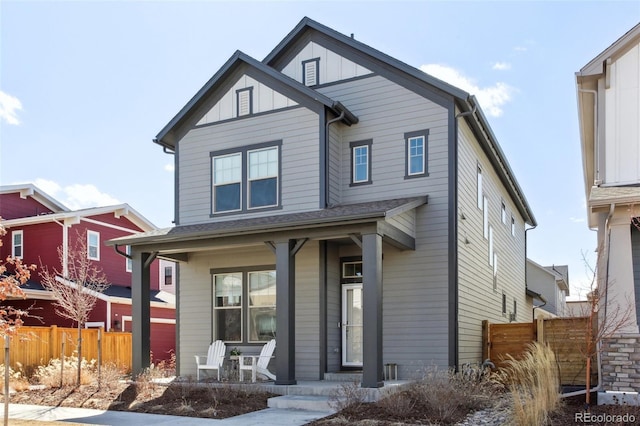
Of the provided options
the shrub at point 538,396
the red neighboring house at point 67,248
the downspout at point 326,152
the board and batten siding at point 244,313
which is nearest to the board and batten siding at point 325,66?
the downspout at point 326,152

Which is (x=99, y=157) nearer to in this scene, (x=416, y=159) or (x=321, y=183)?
(x=321, y=183)

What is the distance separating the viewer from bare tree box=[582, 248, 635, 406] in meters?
9.12

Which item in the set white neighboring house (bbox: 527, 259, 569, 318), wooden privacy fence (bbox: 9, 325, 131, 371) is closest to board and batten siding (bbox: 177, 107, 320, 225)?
wooden privacy fence (bbox: 9, 325, 131, 371)

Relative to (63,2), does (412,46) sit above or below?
below

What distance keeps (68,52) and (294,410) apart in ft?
34.1

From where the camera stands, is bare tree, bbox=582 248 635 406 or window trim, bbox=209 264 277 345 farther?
window trim, bbox=209 264 277 345

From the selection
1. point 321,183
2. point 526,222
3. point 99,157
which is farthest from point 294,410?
point 526,222

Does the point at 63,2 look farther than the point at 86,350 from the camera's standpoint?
No

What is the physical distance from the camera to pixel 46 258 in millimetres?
22766

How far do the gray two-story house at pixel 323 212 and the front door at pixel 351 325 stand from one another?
0.03m

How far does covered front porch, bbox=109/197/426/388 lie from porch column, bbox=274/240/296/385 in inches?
0.8

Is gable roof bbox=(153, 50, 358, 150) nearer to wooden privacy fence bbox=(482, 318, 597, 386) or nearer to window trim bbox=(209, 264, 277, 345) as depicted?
window trim bbox=(209, 264, 277, 345)

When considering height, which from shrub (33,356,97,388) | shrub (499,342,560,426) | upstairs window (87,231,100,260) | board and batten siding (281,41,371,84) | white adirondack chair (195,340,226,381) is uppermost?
board and batten siding (281,41,371,84)

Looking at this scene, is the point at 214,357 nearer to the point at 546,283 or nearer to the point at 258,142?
the point at 258,142
